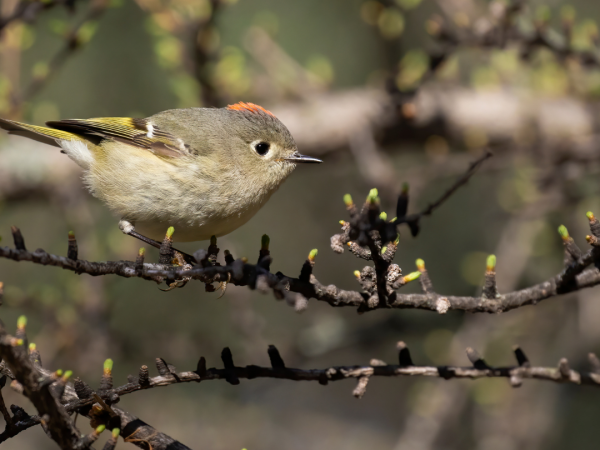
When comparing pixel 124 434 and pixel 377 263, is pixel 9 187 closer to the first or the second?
pixel 124 434

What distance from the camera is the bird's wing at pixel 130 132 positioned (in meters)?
2.40

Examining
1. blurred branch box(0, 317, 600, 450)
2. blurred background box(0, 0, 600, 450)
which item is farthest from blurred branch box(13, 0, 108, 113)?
blurred branch box(0, 317, 600, 450)

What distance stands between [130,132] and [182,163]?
0.46 meters

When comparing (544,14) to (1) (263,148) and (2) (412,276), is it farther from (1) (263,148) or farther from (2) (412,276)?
(2) (412,276)

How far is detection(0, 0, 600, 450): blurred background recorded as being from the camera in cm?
292

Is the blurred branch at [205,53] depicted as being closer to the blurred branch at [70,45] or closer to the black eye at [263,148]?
the blurred branch at [70,45]

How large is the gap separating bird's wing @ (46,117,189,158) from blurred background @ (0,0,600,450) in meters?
0.40

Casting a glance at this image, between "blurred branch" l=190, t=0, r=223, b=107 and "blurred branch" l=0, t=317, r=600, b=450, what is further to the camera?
"blurred branch" l=190, t=0, r=223, b=107

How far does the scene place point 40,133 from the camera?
8.11 ft

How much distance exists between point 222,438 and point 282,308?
6.02 ft

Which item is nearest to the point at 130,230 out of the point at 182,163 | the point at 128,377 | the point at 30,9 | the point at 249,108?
the point at 182,163

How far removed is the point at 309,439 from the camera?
4.00m

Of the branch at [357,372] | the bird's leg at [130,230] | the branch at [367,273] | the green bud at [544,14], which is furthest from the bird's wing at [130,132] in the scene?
the green bud at [544,14]

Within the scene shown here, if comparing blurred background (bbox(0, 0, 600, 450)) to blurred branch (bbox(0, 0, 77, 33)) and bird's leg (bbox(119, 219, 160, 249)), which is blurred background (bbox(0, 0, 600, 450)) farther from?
bird's leg (bbox(119, 219, 160, 249))
